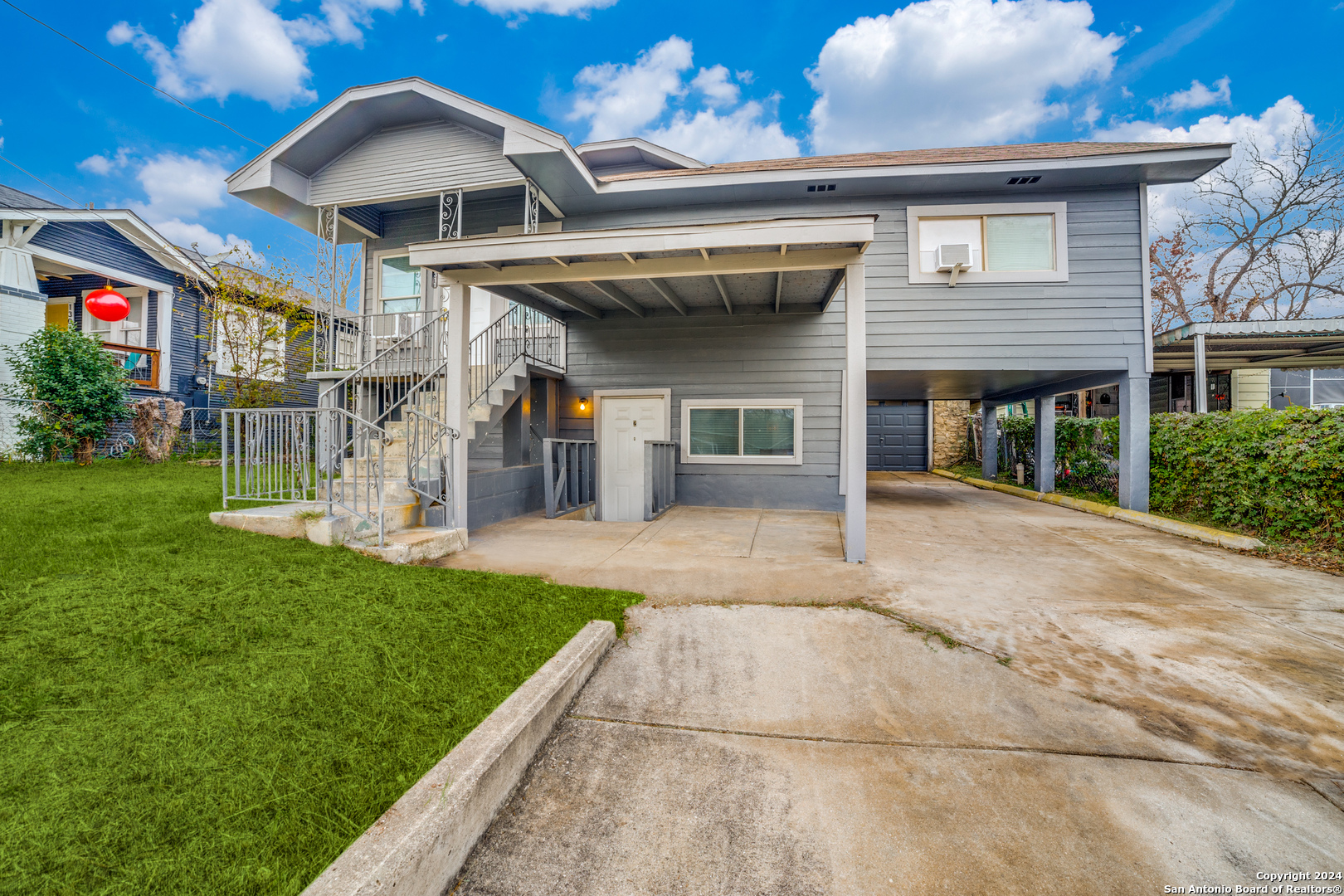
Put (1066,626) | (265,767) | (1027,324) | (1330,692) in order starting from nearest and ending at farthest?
(265,767) < (1330,692) < (1066,626) < (1027,324)

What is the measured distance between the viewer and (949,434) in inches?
637

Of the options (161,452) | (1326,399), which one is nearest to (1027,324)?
(1326,399)

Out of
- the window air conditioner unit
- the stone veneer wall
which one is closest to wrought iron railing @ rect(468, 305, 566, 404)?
the window air conditioner unit

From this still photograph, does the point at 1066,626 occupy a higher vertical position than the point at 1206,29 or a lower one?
lower

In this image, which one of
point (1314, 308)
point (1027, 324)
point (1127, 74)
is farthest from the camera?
point (1127, 74)

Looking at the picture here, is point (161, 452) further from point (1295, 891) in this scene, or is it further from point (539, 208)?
point (1295, 891)

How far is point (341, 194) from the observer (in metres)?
8.56

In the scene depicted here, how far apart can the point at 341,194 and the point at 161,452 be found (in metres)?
6.72

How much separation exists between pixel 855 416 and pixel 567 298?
13.8 ft

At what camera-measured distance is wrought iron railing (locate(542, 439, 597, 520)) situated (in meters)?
7.16

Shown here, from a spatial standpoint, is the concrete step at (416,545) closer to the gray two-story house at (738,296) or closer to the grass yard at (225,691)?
the grass yard at (225,691)

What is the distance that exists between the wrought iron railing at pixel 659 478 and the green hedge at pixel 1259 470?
669 cm

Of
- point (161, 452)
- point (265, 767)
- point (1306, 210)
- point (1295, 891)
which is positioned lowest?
point (1295, 891)

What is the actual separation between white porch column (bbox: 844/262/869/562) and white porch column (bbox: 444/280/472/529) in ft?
12.2
